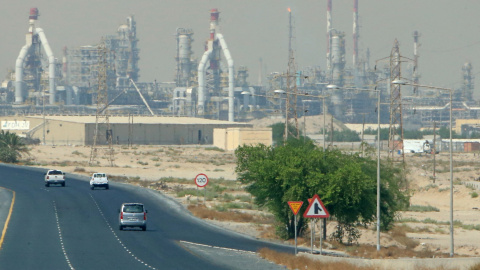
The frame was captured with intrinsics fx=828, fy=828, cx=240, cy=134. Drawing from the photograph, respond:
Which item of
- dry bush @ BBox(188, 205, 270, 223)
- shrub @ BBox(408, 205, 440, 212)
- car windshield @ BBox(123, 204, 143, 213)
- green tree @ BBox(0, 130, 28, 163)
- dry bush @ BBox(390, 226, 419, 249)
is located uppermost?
green tree @ BBox(0, 130, 28, 163)

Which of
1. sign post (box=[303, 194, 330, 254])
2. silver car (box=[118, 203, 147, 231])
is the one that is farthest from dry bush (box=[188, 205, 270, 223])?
sign post (box=[303, 194, 330, 254])

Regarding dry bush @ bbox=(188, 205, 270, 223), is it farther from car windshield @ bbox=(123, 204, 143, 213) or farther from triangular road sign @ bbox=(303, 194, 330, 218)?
triangular road sign @ bbox=(303, 194, 330, 218)

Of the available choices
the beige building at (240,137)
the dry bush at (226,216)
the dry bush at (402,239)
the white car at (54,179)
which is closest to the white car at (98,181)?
the white car at (54,179)

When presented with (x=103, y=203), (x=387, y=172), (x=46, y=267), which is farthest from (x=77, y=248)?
(x=103, y=203)

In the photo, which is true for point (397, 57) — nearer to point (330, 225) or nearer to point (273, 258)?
point (330, 225)

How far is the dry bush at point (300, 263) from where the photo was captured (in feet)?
99.2

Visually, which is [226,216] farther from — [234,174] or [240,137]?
[240,137]

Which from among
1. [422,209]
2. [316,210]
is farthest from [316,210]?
[422,209]

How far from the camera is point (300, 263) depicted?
1259 inches

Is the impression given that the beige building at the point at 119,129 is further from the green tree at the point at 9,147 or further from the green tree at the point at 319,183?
the green tree at the point at 319,183

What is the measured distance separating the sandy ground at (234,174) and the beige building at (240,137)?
4430 millimetres

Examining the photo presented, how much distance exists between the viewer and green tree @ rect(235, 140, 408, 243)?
41125 mm

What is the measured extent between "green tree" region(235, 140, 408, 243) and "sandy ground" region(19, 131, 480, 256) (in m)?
3.00

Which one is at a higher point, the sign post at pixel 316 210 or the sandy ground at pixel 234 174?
the sign post at pixel 316 210
